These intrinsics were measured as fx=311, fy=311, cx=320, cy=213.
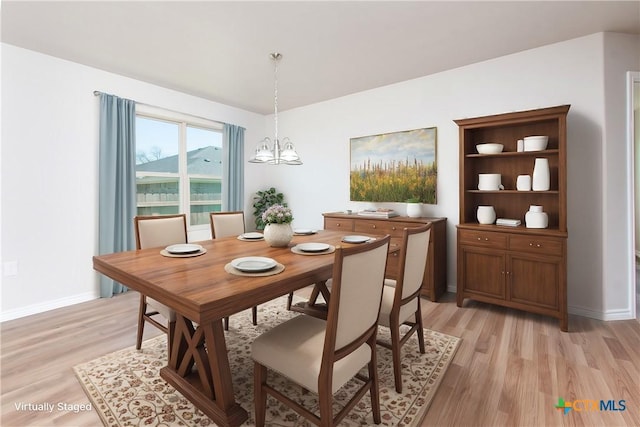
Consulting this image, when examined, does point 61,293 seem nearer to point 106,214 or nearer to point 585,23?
point 106,214

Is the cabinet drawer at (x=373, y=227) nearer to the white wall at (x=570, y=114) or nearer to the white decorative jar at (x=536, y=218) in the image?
the white wall at (x=570, y=114)

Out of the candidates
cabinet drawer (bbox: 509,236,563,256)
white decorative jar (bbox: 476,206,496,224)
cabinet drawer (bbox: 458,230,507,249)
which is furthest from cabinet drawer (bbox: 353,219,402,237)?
cabinet drawer (bbox: 509,236,563,256)

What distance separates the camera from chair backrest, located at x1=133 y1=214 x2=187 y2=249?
2.49 metres

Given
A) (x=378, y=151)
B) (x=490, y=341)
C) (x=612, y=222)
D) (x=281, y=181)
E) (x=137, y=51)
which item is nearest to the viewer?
(x=490, y=341)

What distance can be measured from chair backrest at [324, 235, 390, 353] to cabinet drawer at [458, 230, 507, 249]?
1.99 meters

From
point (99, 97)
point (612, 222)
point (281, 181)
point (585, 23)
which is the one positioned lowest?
point (612, 222)

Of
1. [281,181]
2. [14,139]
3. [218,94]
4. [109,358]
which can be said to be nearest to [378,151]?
[281,181]

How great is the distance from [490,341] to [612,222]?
165cm

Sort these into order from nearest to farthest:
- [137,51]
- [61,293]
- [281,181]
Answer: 1. [137,51]
2. [61,293]
3. [281,181]

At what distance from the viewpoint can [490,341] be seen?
251 cm

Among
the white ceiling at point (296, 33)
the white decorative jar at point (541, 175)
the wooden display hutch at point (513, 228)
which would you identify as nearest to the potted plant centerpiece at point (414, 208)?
the wooden display hutch at point (513, 228)

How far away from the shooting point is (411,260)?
1.94 metres

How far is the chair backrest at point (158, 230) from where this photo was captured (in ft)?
8.17

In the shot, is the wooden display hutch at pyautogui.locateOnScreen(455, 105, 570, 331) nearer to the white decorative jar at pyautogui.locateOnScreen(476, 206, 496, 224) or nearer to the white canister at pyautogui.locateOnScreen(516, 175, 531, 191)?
the white canister at pyautogui.locateOnScreen(516, 175, 531, 191)
